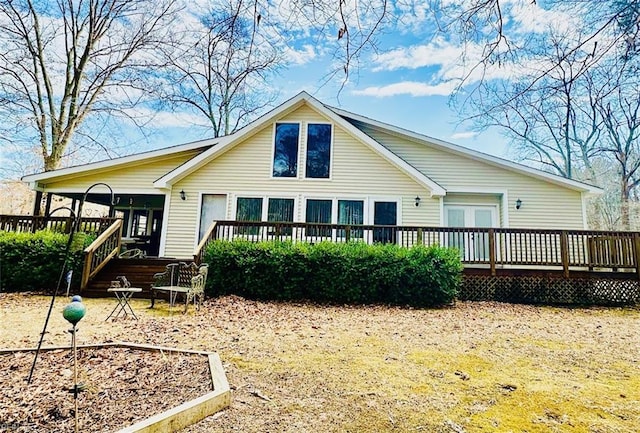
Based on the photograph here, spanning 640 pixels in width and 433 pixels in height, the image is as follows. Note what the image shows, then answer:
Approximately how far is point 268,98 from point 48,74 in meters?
11.1

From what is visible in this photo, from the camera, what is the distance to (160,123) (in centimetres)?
1947

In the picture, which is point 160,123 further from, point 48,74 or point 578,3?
point 578,3

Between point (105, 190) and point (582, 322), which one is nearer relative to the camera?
point (582, 322)

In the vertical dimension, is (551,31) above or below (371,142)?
below

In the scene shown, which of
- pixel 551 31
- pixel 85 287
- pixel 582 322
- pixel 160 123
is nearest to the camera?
pixel 551 31

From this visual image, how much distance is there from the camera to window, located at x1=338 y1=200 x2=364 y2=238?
37.6 ft

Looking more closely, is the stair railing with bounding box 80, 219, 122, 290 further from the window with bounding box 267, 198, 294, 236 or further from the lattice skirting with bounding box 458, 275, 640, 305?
the lattice skirting with bounding box 458, 275, 640, 305

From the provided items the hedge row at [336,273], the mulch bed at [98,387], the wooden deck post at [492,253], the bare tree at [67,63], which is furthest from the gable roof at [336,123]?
the mulch bed at [98,387]

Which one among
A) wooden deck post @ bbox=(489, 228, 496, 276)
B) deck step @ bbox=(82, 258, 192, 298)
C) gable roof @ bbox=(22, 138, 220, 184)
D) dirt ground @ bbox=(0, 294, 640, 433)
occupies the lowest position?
dirt ground @ bbox=(0, 294, 640, 433)

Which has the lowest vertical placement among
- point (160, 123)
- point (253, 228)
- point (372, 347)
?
point (372, 347)

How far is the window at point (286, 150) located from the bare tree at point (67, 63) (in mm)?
8712

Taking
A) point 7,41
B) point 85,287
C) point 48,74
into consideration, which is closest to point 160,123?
point 48,74

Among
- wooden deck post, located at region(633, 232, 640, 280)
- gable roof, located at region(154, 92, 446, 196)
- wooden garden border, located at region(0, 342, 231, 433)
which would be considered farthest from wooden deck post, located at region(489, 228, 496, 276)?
wooden garden border, located at region(0, 342, 231, 433)

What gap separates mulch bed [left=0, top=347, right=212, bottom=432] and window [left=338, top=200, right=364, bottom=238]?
313 inches
